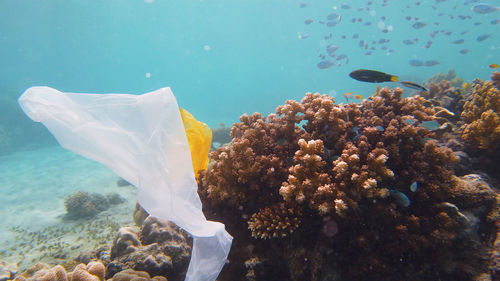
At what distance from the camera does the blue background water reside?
181 feet

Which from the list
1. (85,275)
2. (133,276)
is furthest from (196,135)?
(85,275)

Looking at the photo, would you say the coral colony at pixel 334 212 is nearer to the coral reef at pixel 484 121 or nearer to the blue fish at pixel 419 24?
the coral reef at pixel 484 121

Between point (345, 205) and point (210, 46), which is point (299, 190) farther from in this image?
point (210, 46)

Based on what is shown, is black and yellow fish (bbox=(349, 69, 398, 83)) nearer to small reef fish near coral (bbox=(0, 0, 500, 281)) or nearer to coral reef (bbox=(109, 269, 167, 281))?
small reef fish near coral (bbox=(0, 0, 500, 281))

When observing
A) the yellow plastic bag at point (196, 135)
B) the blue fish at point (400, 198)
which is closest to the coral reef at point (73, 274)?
the yellow plastic bag at point (196, 135)

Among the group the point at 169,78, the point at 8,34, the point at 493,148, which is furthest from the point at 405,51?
the point at 8,34

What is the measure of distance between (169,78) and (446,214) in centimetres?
15240

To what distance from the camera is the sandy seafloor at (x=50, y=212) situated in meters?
6.11

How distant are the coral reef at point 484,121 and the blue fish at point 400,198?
268 cm

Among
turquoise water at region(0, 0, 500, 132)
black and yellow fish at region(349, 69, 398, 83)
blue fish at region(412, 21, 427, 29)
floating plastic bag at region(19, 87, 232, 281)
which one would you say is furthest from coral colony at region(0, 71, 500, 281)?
turquoise water at region(0, 0, 500, 132)

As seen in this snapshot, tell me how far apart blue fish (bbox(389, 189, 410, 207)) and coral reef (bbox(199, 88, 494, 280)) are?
0.01 metres

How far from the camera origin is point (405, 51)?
447ft

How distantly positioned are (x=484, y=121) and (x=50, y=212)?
1348 centimetres

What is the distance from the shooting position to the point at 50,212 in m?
8.83
